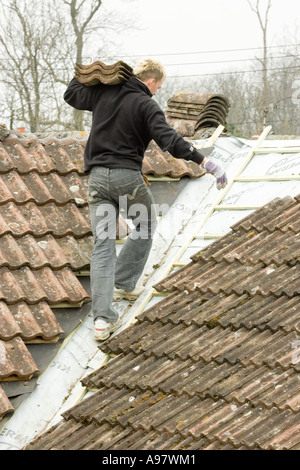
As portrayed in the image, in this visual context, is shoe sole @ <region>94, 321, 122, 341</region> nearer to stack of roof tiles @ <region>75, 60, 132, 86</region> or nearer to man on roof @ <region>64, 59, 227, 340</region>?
man on roof @ <region>64, 59, 227, 340</region>

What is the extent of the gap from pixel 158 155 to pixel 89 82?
2013 mm

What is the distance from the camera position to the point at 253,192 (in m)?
7.06

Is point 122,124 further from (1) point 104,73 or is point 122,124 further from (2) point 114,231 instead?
(2) point 114,231

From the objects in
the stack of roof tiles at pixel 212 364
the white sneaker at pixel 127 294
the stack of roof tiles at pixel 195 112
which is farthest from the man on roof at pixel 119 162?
the stack of roof tiles at pixel 195 112

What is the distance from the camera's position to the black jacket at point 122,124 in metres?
5.76

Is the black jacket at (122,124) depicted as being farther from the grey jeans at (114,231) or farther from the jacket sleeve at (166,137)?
the grey jeans at (114,231)

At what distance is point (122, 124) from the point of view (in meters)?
5.83

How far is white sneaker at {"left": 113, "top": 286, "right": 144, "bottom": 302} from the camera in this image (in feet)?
20.3

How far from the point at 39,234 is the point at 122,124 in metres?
1.26

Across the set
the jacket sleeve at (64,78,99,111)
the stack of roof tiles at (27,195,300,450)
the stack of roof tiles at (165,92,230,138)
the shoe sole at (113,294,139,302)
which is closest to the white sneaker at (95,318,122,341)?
the stack of roof tiles at (27,195,300,450)

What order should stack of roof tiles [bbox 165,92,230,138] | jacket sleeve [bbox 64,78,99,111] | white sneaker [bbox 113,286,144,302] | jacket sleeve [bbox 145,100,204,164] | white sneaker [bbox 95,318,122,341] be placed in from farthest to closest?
1. stack of roof tiles [bbox 165,92,230,138]
2. white sneaker [bbox 113,286,144,302]
3. jacket sleeve [bbox 64,78,99,111]
4. white sneaker [bbox 95,318,122,341]
5. jacket sleeve [bbox 145,100,204,164]

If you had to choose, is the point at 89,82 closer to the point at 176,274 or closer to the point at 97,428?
the point at 176,274

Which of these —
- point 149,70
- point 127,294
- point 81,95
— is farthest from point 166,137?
point 127,294

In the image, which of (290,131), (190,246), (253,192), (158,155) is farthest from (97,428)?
(290,131)
